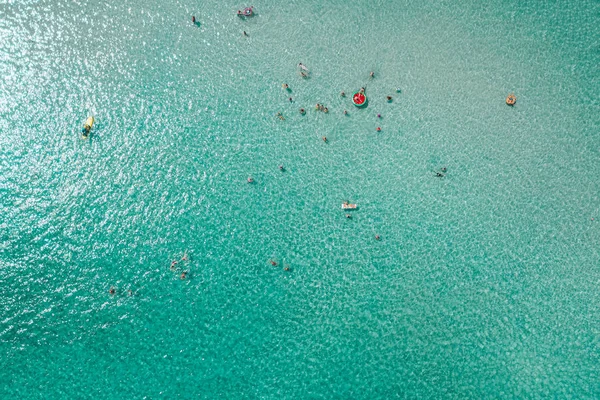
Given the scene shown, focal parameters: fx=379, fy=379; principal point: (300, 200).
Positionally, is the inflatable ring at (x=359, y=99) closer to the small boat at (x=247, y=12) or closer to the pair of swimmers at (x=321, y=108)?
the pair of swimmers at (x=321, y=108)

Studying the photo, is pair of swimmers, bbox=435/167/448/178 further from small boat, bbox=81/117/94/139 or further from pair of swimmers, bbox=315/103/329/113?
small boat, bbox=81/117/94/139

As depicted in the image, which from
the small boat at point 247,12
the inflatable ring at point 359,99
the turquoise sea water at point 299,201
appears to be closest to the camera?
the turquoise sea water at point 299,201

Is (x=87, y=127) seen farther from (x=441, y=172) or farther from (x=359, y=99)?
(x=441, y=172)

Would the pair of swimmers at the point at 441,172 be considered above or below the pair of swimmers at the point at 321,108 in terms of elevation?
below

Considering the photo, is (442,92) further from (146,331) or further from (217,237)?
(146,331)

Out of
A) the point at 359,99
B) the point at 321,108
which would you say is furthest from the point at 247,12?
the point at 359,99

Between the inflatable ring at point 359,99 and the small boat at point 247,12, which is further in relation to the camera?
the small boat at point 247,12

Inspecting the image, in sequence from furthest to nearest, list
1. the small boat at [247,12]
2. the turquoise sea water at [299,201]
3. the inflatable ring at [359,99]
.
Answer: the small boat at [247,12]
the inflatable ring at [359,99]
the turquoise sea water at [299,201]

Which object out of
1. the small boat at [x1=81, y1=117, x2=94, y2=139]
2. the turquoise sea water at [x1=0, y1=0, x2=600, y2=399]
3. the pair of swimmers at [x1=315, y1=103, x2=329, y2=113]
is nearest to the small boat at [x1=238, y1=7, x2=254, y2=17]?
the turquoise sea water at [x1=0, y1=0, x2=600, y2=399]

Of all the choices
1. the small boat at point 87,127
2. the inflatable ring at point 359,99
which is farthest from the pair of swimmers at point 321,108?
the small boat at point 87,127
